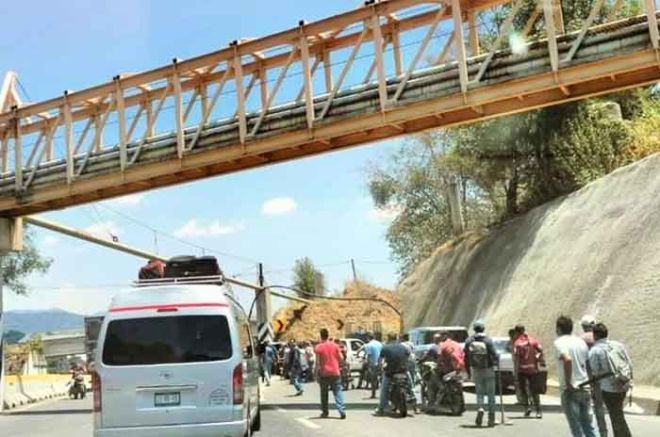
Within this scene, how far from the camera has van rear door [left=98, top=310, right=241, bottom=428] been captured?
10.8m

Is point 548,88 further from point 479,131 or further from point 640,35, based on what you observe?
point 479,131

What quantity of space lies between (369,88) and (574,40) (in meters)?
5.58

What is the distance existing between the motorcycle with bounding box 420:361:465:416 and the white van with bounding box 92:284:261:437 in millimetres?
6926

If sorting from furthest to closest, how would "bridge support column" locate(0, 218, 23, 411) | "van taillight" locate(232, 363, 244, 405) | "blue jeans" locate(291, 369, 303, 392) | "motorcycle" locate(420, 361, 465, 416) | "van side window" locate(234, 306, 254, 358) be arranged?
"bridge support column" locate(0, 218, 23, 411)
"blue jeans" locate(291, 369, 303, 392)
"motorcycle" locate(420, 361, 465, 416)
"van side window" locate(234, 306, 254, 358)
"van taillight" locate(232, 363, 244, 405)

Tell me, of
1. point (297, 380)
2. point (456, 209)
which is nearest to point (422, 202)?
point (456, 209)

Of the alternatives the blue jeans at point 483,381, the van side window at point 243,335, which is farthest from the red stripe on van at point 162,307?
the blue jeans at point 483,381

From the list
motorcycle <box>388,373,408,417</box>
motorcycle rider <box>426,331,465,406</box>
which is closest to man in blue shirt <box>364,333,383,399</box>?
motorcycle rider <box>426,331,465,406</box>

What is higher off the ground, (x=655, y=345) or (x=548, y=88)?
(x=548, y=88)

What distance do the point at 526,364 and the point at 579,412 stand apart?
6.53 metres

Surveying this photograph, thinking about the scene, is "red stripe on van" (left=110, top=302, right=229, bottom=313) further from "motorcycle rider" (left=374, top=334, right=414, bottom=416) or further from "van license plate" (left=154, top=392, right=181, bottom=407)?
"motorcycle rider" (left=374, top=334, right=414, bottom=416)

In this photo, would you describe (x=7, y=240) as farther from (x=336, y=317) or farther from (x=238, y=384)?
(x=336, y=317)

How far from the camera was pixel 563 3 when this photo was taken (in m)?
34.0

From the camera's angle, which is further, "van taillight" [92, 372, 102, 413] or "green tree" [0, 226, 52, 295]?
"green tree" [0, 226, 52, 295]

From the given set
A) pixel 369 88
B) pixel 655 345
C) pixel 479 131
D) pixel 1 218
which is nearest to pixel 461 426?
pixel 655 345
